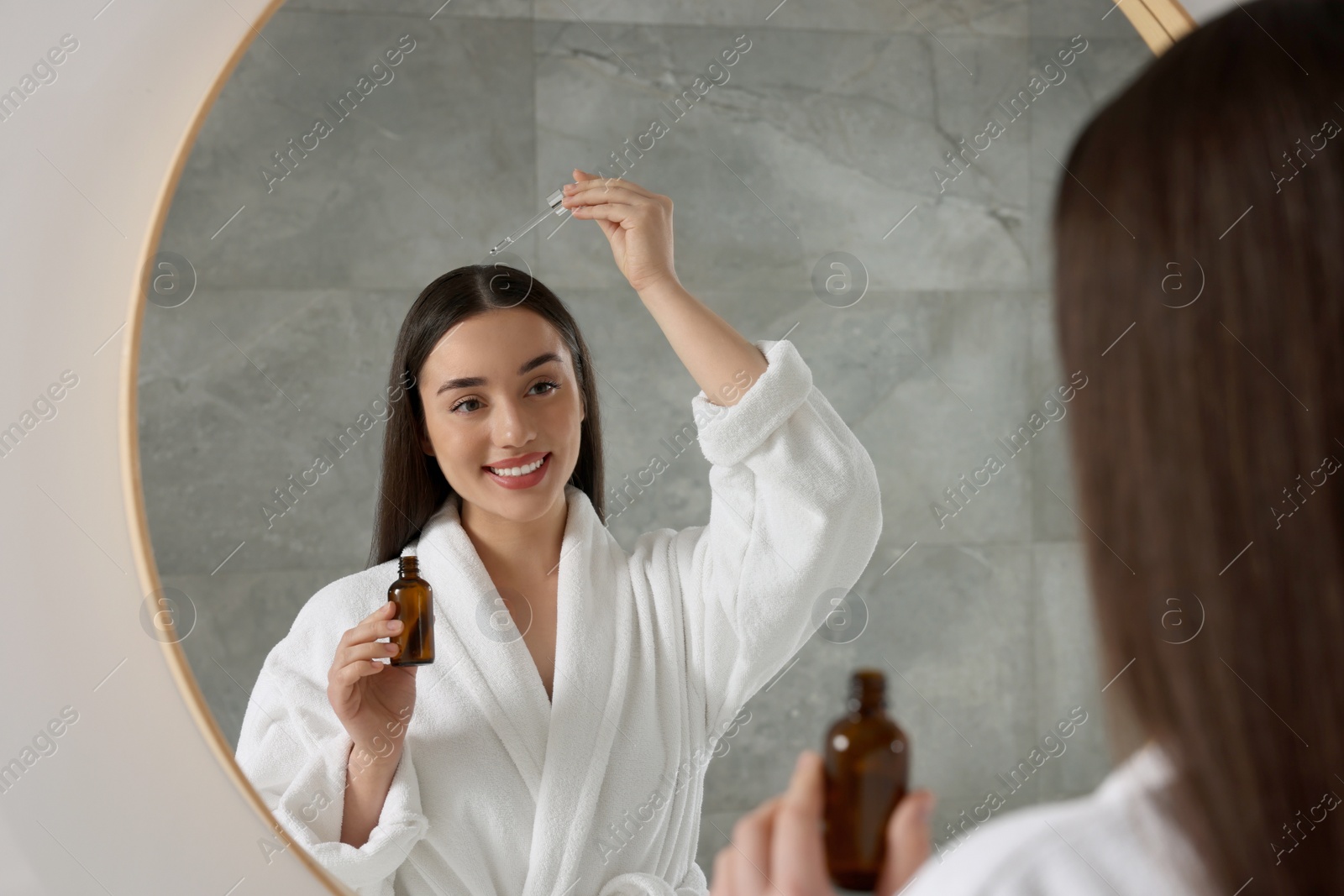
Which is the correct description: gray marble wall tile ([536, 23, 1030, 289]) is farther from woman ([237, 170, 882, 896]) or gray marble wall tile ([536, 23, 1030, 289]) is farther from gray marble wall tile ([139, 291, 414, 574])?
gray marble wall tile ([139, 291, 414, 574])

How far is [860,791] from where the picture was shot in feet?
1.59

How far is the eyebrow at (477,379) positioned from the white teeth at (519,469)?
0.06 meters

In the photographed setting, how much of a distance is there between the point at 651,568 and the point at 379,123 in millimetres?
372

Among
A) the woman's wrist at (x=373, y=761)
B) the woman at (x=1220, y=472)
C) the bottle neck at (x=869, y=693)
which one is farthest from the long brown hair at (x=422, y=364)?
the woman at (x=1220, y=472)

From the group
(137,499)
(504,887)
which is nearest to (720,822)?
(504,887)

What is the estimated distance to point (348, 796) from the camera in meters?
0.68

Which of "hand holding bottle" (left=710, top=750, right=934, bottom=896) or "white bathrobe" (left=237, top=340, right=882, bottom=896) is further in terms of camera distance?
"white bathrobe" (left=237, top=340, right=882, bottom=896)

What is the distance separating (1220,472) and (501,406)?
48 centimetres

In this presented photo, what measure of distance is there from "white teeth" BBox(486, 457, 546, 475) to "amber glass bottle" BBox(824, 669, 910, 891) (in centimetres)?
32

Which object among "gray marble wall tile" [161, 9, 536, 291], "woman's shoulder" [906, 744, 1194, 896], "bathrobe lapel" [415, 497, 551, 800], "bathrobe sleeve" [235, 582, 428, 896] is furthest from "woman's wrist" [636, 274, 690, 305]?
"woman's shoulder" [906, 744, 1194, 896]

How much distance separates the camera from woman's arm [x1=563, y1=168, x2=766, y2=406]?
69cm

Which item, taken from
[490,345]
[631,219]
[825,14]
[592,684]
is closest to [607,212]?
[631,219]

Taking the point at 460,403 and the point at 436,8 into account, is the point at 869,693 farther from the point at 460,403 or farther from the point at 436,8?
the point at 436,8

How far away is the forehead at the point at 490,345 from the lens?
70 cm
